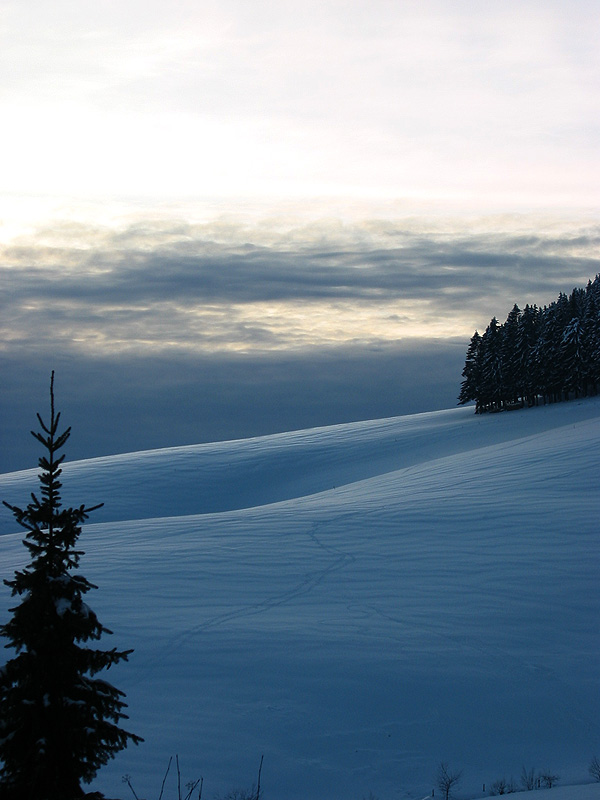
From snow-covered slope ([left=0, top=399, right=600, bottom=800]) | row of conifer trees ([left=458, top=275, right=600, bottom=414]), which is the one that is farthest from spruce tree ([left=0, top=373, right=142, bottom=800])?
row of conifer trees ([left=458, top=275, right=600, bottom=414])

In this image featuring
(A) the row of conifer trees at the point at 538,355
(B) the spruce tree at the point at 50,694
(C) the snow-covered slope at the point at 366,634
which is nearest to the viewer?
(B) the spruce tree at the point at 50,694

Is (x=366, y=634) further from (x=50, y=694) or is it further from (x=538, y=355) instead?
(x=538, y=355)

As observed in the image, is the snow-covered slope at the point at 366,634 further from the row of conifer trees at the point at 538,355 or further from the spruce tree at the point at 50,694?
the row of conifer trees at the point at 538,355

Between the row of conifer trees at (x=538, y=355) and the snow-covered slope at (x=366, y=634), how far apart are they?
95.7ft

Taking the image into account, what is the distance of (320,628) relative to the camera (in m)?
14.2

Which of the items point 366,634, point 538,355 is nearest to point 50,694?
point 366,634

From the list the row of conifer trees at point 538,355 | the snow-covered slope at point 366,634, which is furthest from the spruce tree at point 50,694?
the row of conifer trees at point 538,355

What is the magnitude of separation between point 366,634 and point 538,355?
50.0m

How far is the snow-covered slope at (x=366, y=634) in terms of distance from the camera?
9.87 meters

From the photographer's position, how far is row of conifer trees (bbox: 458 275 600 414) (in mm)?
57312

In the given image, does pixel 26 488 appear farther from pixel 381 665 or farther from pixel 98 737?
pixel 98 737

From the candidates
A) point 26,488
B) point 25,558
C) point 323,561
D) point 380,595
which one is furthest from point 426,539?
point 26,488

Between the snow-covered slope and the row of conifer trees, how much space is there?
29.2 m

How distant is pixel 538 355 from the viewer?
59.2 m
